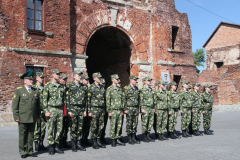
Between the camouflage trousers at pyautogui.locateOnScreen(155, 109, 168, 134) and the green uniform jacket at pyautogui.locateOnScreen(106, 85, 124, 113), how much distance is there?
1.46 meters

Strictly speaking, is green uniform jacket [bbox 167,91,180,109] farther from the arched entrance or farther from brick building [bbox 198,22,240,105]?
brick building [bbox 198,22,240,105]

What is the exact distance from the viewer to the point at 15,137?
8.59 m

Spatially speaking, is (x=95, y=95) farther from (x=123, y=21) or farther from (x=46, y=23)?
(x=123, y=21)

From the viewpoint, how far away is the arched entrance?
16737 millimetres

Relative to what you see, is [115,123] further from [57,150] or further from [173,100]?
[173,100]

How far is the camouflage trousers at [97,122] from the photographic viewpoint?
23.6 ft

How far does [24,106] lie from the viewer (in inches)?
242

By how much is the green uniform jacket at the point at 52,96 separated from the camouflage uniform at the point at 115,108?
1.36 metres

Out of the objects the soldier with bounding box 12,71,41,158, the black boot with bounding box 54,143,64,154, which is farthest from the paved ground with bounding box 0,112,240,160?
the soldier with bounding box 12,71,41,158

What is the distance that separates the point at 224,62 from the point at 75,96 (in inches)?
994

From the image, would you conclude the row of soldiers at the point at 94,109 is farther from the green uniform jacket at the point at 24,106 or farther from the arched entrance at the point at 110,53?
the arched entrance at the point at 110,53

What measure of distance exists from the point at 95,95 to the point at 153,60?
31.2 feet

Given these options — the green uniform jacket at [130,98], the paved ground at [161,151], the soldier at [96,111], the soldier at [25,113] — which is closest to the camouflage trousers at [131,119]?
the green uniform jacket at [130,98]

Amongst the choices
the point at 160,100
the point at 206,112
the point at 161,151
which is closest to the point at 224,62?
the point at 206,112
